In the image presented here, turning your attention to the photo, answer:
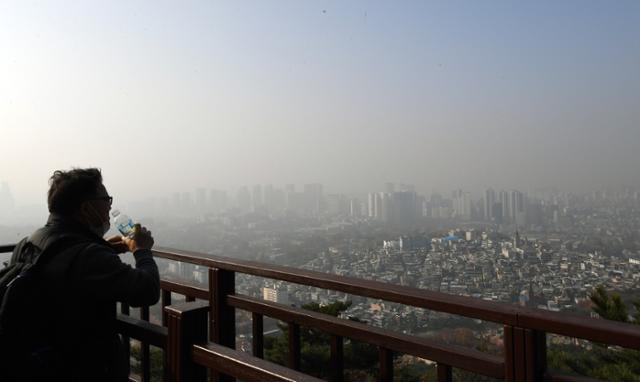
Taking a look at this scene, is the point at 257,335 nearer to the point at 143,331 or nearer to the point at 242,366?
the point at 143,331

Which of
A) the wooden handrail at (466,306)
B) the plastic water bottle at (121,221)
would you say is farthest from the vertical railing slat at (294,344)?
the plastic water bottle at (121,221)

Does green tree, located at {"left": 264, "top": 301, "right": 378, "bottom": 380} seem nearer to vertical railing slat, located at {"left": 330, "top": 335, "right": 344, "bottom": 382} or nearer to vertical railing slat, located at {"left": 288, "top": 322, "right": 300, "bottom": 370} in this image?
vertical railing slat, located at {"left": 288, "top": 322, "right": 300, "bottom": 370}

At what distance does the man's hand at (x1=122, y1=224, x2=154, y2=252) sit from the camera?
1881 millimetres

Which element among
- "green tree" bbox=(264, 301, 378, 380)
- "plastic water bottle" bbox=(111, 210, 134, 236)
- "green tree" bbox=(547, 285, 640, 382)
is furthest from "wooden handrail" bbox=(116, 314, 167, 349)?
"green tree" bbox=(547, 285, 640, 382)

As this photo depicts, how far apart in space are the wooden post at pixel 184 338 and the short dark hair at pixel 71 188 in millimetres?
619

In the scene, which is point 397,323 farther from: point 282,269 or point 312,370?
point 282,269

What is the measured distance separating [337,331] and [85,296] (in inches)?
36.7

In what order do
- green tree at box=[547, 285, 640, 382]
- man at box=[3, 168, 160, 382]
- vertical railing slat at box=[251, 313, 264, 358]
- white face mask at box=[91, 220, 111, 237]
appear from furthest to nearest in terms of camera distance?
green tree at box=[547, 285, 640, 382] < vertical railing slat at box=[251, 313, 264, 358] < white face mask at box=[91, 220, 111, 237] < man at box=[3, 168, 160, 382]

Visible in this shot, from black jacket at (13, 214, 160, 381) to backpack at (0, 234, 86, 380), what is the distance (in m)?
0.02

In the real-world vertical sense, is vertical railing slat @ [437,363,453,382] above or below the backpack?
below

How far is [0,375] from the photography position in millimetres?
1353

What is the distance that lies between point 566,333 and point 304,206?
1510 inches

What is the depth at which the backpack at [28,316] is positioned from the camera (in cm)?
135

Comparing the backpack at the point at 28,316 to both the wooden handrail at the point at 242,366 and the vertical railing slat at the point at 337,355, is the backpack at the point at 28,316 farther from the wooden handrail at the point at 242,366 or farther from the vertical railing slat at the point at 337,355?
the vertical railing slat at the point at 337,355
